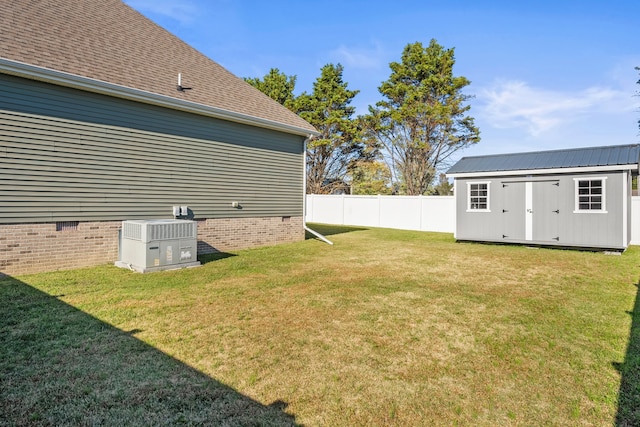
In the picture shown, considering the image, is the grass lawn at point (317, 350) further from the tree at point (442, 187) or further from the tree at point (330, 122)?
the tree at point (330, 122)

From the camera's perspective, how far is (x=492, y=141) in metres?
25.4

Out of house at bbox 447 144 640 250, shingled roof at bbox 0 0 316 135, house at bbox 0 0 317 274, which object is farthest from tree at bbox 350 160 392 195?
house at bbox 0 0 317 274

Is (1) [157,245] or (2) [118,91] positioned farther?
(2) [118,91]

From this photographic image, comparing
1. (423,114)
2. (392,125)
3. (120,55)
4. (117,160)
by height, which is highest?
(423,114)

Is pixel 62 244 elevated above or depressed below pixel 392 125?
below

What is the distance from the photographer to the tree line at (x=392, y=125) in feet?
81.4

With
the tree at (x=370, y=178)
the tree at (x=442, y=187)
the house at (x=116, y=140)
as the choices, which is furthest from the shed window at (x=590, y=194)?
the tree at (x=370, y=178)

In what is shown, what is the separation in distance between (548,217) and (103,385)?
40.1 feet

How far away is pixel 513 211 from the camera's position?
11703 mm

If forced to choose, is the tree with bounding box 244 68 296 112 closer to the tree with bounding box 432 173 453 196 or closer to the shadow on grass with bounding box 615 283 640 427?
the tree with bounding box 432 173 453 196

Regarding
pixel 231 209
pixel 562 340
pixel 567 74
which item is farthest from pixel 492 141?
pixel 562 340

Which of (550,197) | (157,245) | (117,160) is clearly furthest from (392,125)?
(157,245)

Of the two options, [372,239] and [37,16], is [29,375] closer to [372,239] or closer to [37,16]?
[37,16]

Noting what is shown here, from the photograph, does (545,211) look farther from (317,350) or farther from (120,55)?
(120,55)
